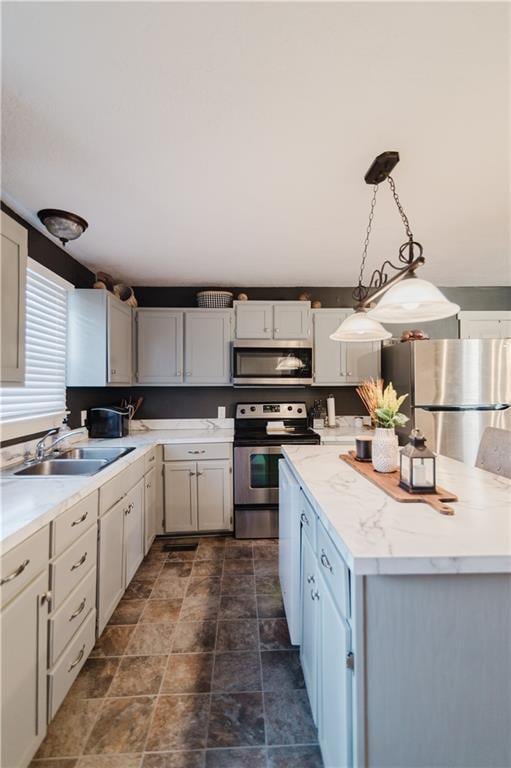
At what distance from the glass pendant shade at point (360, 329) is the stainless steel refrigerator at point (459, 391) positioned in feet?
4.24

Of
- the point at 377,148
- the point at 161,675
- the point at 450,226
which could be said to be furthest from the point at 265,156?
the point at 161,675

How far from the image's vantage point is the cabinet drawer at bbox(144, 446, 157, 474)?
101 inches

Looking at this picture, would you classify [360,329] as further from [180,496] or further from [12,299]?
[180,496]

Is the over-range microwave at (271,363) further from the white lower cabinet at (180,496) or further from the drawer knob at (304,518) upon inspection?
the drawer knob at (304,518)

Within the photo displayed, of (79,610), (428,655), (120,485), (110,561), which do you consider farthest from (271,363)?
(428,655)

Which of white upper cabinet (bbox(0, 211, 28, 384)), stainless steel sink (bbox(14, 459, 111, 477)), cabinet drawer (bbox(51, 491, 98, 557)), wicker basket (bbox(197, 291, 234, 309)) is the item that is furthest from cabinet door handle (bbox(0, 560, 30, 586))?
wicker basket (bbox(197, 291, 234, 309))

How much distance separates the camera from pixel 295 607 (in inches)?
60.8

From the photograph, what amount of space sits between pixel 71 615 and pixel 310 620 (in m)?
1.05

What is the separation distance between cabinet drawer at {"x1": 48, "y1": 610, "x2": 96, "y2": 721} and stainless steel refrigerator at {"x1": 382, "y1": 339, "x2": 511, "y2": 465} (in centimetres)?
269

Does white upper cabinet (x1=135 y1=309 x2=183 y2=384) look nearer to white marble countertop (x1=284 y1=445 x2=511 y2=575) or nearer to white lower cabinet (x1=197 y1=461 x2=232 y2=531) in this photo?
white lower cabinet (x1=197 y1=461 x2=232 y2=531)

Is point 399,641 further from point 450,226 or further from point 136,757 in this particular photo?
point 450,226

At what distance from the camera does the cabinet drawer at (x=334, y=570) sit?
847mm

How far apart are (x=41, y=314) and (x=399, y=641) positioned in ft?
9.01

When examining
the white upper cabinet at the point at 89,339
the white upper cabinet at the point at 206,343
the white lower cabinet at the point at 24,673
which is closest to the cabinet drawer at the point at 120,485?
the white lower cabinet at the point at 24,673
